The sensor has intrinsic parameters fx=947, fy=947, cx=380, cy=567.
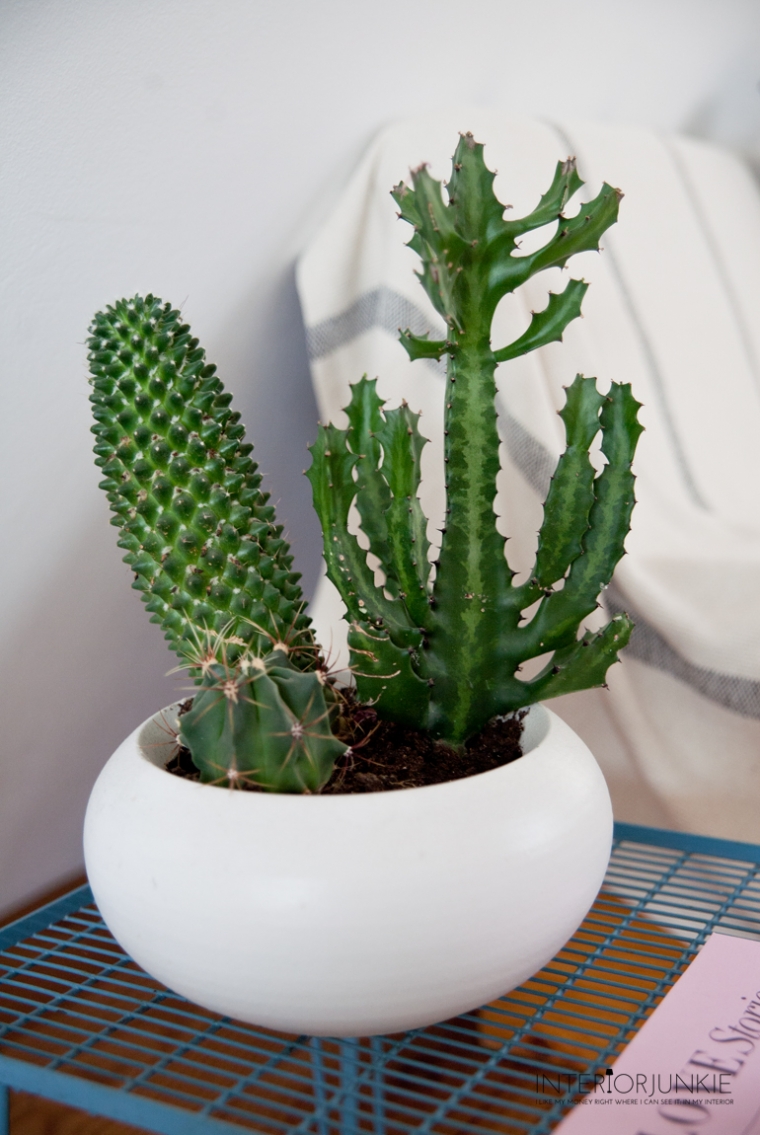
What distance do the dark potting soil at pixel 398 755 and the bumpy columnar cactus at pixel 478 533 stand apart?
0.04 ft

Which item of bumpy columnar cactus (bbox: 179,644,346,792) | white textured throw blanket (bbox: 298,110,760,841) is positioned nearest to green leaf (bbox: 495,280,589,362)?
bumpy columnar cactus (bbox: 179,644,346,792)

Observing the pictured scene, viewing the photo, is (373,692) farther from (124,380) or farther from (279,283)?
(279,283)

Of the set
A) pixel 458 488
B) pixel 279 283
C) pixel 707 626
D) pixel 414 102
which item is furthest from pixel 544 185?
pixel 458 488

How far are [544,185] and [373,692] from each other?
78 cm

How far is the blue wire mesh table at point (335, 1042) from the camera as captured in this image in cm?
48

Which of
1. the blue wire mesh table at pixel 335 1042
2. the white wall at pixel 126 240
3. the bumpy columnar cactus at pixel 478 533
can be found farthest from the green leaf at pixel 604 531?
the white wall at pixel 126 240

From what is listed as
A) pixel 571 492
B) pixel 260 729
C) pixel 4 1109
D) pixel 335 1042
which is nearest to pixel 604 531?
pixel 571 492

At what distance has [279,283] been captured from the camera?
112 centimetres

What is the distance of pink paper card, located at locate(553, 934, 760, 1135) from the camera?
18.3 inches

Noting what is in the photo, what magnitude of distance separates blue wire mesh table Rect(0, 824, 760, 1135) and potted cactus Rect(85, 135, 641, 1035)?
44 mm

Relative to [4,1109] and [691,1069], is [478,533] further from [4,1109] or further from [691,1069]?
[4,1109]

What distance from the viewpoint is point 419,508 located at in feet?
2.09

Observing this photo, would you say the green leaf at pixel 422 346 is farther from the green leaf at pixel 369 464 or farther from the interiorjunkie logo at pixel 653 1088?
the interiorjunkie logo at pixel 653 1088

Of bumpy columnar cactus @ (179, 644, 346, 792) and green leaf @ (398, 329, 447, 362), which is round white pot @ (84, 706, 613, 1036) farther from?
green leaf @ (398, 329, 447, 362)
